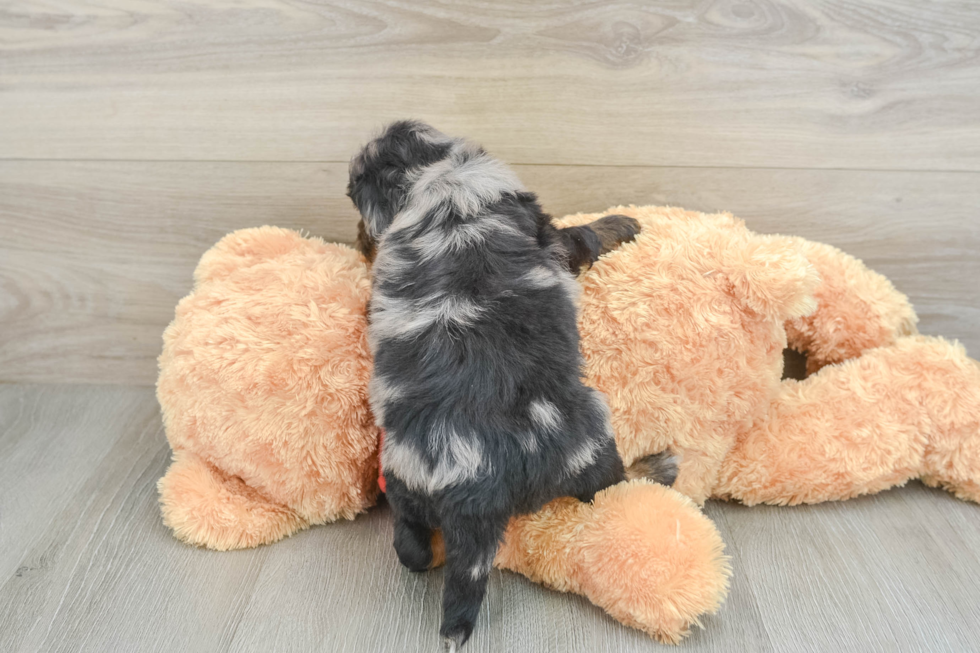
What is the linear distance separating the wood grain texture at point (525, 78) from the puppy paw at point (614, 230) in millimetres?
225

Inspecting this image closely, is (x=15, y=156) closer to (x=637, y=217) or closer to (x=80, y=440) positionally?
(x=80, y=440)

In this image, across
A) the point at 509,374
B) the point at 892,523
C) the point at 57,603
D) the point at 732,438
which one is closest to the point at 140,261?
the point at 57,603

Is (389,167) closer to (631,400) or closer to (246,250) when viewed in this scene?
(246,250)

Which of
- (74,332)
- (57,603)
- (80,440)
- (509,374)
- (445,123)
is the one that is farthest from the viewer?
(74,332)

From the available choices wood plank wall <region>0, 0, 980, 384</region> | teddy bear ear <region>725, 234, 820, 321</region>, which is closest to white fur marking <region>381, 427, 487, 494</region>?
teddy bear ear <region>725, 234, 820, 321</region>

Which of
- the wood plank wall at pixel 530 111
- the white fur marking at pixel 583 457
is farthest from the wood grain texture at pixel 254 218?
the white fur marking at pixel 583 457

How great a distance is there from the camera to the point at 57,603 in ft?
3.44

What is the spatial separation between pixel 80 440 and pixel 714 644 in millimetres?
1234

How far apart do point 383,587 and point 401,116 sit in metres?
0.82

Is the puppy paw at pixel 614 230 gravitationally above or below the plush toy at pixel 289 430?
above

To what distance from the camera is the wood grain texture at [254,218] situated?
4.46 ft

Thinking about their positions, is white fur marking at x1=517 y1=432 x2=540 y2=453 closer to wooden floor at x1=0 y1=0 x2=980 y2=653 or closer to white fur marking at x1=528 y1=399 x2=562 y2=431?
white fur marking at x1=528 y1=399 x2=562 y2=431

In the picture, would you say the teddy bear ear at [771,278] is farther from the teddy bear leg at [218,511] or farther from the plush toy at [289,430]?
the teddy bear leg at [218,511]

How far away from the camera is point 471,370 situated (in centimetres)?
91
